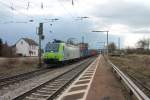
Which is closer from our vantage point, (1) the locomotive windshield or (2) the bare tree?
(1) the locomotive windshield

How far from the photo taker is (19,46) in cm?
13400

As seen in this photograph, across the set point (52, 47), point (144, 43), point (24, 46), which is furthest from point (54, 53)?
point (144, 43)

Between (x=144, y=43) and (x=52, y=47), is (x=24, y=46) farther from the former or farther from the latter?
(x=52, y=47)

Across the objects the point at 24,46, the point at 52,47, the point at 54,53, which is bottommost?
the point at 54,53

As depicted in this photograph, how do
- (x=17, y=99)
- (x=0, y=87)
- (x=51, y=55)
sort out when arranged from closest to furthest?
(x=17, y=99), (x=0, y=87), (x=51, y=55)

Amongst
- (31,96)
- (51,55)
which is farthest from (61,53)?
(31,96)

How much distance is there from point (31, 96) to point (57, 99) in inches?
58.6

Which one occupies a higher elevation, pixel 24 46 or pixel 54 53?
pixel 24 46

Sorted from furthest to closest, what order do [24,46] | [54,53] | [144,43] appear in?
[144,43]
[24,46]
[54,53]

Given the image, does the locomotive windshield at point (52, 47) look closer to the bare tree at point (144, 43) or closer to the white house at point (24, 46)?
the white house at point (24, 46)

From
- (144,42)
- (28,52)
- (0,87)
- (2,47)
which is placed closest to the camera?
(0,87)

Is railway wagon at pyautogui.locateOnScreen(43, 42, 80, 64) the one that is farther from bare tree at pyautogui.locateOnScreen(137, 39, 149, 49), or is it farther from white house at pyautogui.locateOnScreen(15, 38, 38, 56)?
bare tree at pyautogui.locateOnScreen(137, 39, 149, 49)

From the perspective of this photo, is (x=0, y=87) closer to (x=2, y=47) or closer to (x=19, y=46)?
(x=2, y=47)

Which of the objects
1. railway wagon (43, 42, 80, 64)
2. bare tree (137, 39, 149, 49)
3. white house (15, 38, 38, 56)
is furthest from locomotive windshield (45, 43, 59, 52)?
bare tree (137, 39, 149, 49)
